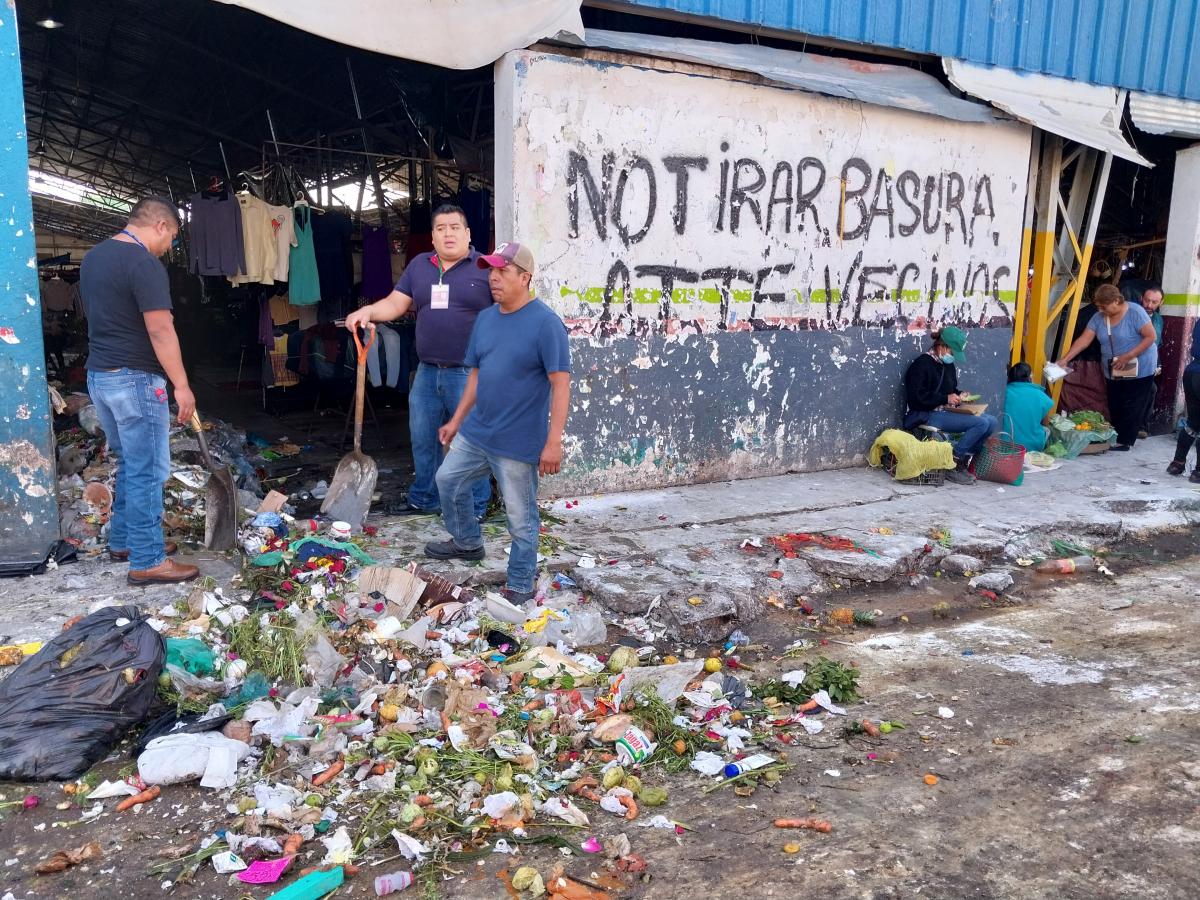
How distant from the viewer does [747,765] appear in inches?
136

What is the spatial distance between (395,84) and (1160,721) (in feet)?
24.6

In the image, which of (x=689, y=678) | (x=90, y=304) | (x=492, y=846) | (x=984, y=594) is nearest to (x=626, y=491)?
(x=984, y=594)

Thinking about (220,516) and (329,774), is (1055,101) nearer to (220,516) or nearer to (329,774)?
(220,516)

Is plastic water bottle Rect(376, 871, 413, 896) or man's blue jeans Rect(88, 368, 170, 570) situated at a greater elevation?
man's blue jeans Rect(88, 368, 170, 570)

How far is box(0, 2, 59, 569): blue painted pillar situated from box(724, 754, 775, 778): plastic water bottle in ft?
12.7

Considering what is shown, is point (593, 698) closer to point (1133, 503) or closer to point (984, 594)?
point (984, 594)

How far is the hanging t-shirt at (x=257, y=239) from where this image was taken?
8750 mm

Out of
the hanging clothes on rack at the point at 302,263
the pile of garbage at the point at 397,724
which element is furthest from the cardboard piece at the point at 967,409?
the hanging clothes on rack at the point at 302,263

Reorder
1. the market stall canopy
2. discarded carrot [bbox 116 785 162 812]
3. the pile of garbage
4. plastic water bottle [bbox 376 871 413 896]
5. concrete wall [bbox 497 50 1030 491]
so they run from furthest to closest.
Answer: concrete wall [bbox 497 50 1030 491] < the market stall canopy < discarded carrot [bbox 116 785 162 812] < the pile of garbage < plastic water bottle [bbox 376 871 413 896]

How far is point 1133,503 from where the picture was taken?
7.45 meters

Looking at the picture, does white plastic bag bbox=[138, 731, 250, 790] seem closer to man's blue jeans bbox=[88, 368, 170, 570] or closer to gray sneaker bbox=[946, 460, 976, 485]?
man's blue jeans bbox=[88, 368, 170, 570]

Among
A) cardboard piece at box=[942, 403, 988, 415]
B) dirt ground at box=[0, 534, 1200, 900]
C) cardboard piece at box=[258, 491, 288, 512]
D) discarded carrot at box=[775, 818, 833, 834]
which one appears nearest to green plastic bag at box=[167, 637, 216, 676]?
dirt ground at box=[0, 534, 1200, 900]

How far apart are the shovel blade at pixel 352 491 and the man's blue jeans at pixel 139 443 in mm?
1215

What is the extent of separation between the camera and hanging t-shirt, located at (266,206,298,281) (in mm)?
8891
